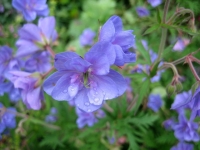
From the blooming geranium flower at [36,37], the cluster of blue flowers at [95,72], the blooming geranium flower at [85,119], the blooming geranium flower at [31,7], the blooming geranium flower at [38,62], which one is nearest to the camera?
the cluster of blue flowers at [95,72]

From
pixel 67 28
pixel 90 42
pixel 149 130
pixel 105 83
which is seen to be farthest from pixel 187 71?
pixel 67 28

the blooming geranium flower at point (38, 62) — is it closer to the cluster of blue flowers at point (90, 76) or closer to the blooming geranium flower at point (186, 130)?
the cluster of blue flowers at point (90, 76)

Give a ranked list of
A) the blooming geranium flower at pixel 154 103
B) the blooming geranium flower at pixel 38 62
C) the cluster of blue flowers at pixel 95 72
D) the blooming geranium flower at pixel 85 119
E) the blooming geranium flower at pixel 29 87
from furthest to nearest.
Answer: the blooming geranium flower at pixel 154 103
the blooming geranium flower at pixel 85 119
the blooming geranium flower at pixel 38 62
the blooming geranium flower at pixel 29 87
the cluster of blue flowers at pixel 95 72

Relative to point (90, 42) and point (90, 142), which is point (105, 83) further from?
point (90, 42)

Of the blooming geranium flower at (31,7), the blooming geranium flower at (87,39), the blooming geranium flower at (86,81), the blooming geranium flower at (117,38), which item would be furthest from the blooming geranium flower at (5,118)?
the blooming geranium flower at (87,39)

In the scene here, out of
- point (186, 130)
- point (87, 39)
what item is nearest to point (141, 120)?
point (186, 130)

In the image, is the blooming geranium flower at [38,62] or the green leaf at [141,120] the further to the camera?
the green leaf at [141,120]

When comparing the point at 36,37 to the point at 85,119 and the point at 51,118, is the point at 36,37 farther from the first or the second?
the point at 51,118
